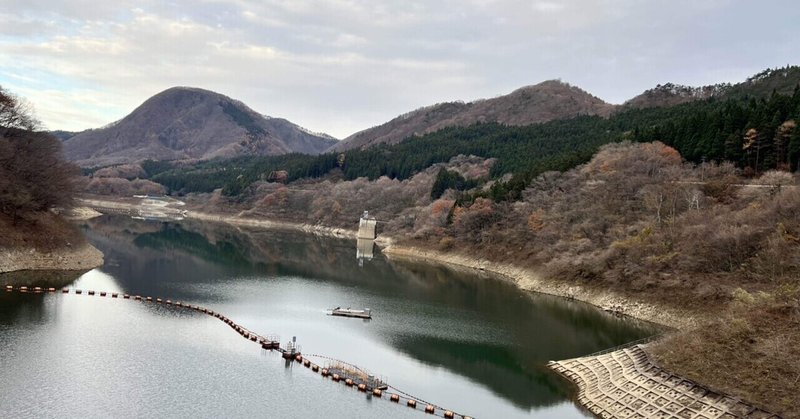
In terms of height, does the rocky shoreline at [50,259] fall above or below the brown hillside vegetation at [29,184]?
below

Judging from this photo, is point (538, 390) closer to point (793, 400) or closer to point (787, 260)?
point (793, 400)

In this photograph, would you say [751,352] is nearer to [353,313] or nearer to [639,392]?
[639,392]

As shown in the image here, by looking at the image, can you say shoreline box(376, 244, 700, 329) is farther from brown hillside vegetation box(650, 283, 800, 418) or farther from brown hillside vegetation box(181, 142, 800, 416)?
brown hillside vegetation box(650, 283, 800, 418)

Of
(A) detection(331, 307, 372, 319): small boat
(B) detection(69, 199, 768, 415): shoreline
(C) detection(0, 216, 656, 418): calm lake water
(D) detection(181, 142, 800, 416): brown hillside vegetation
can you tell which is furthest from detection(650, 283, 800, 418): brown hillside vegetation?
(A) detection(331, 307, 372, 319): small boat

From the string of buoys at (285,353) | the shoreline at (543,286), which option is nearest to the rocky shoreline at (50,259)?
the string of buoys at (285,353)

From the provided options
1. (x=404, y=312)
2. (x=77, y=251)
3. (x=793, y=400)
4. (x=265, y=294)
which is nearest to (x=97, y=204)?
(x=77, y=251)

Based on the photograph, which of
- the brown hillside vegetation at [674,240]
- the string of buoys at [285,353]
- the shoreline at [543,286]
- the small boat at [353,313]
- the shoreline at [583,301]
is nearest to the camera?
the brown hillside vegetation at [674,240]

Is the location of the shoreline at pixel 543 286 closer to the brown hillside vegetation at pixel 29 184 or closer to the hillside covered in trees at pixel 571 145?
the hillside covered in trees at pixel 571 145
